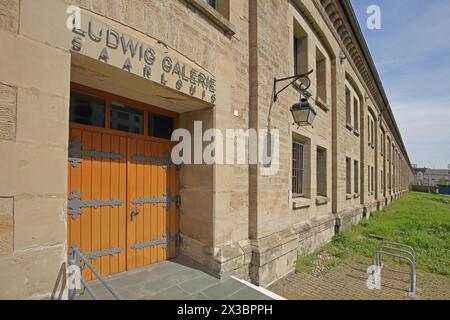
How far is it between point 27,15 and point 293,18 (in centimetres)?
629

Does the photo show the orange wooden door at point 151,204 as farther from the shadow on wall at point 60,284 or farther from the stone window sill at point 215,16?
the stone window sill at point 215,16

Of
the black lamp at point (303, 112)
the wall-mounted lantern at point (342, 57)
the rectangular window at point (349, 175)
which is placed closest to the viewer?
the black lamp at point (303, 112)

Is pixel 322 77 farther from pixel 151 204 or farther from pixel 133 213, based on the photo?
pixel 133 213

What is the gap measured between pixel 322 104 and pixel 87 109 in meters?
7.30

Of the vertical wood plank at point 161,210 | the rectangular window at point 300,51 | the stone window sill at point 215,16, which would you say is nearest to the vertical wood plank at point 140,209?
the vertical wood plank at point 161,210

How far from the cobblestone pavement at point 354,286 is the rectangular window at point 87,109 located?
13.8 ft

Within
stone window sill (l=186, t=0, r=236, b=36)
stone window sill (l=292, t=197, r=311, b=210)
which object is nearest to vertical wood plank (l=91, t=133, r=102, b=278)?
stone window sill (l=186, t=0, r=236, b=36)

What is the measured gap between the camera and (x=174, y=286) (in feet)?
11.4

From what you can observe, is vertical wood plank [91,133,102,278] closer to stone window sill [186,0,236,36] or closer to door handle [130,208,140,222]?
door handle [130,208,140,222]

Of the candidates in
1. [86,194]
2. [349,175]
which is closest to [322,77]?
[349,175]

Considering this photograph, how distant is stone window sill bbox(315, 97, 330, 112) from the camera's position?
8109 millimetres

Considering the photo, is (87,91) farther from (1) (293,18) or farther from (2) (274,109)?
(1) (293,18)

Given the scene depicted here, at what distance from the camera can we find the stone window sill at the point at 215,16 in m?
3.80

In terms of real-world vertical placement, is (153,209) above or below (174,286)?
above
